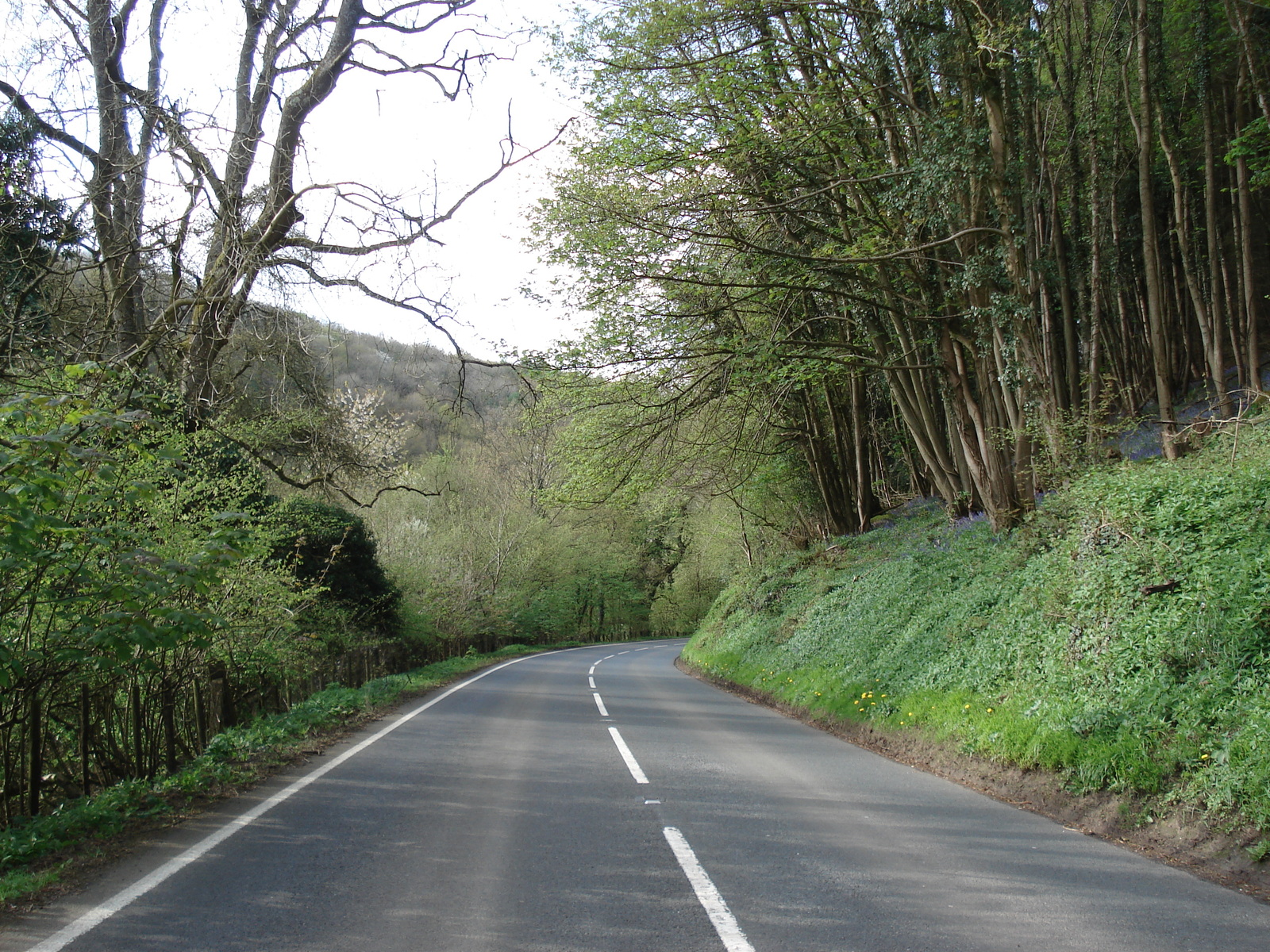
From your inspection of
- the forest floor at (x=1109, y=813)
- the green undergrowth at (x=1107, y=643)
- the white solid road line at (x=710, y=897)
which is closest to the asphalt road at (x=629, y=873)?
the white solid road line at (x=710, y=897)

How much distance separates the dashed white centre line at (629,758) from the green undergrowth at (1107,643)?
3.37 meters

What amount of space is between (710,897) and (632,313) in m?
11.5

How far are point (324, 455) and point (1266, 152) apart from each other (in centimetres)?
1756

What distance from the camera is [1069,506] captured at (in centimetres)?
1027

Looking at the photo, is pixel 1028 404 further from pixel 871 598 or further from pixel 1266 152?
pixel 1266 152

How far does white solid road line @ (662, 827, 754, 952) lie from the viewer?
147 inches

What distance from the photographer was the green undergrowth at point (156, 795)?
15.5ft

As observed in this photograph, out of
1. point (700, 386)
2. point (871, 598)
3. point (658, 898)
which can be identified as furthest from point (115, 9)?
point (871, 598)

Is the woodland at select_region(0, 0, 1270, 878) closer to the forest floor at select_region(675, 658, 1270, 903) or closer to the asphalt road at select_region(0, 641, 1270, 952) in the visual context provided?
the asphalt road at select_region(0, 641, 1270, 952)

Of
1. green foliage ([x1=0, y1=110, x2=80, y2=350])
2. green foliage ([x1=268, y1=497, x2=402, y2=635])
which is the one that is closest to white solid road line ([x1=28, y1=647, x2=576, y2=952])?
green foliage ([x1=0, y1=110, x2=80, y2=350])

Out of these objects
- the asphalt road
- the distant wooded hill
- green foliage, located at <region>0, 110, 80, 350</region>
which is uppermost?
green foliage, located at <region>0, 110, 80, 350</region>

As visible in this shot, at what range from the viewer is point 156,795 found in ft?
20.5

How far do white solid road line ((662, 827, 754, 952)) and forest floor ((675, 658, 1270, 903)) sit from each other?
3014 mm

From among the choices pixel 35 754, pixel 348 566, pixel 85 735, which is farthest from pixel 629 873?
pixel 348 566
